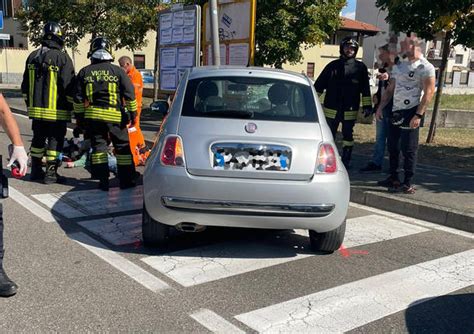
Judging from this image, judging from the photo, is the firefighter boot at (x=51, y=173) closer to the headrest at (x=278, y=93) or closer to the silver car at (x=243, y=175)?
the silver car at (x=243, y=175)

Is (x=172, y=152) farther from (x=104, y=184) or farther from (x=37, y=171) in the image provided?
(x=37, y=171)

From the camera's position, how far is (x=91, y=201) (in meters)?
6.13

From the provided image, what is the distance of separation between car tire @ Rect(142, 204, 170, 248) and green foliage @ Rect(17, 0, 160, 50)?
16.6m

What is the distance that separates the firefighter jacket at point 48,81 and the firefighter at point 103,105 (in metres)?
0.42

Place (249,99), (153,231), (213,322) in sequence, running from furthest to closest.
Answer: (249,99) → (153,231) → (213,322)

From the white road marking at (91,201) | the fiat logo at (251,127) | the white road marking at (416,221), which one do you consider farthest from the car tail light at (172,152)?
the white road marking at (416,221)

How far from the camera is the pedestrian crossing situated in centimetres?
333

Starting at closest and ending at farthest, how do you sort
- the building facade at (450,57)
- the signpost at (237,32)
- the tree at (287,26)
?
the signpost at (237,32) < the tree at (287,26) < the building facade at (450,57)

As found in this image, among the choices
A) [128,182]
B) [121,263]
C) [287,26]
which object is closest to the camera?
[121,263]

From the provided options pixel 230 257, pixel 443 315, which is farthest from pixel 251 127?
pixel 443 315

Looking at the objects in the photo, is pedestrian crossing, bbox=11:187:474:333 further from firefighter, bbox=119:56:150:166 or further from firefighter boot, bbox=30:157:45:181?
firefighter, bbox=119:56:150:166

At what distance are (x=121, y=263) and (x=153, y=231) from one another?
0.39m

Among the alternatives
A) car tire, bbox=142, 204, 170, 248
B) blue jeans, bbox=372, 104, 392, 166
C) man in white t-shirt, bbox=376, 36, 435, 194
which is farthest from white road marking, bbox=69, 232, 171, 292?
blue jeans, bbox=372, 104, 392, 166

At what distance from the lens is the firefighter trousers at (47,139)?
23.1 feet
